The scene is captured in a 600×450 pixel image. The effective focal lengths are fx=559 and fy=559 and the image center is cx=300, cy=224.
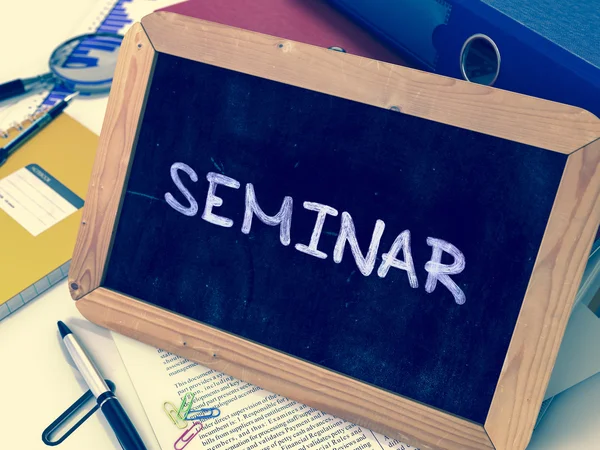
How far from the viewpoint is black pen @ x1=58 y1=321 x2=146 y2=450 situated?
0.52 meters

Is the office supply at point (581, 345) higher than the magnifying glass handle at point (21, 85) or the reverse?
the reverse

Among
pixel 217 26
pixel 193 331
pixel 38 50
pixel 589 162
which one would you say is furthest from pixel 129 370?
pixel 38 50

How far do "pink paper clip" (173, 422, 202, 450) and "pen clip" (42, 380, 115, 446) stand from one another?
0.09 meters

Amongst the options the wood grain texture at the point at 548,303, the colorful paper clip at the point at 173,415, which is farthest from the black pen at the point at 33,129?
the wood grain texture at the point at 548,303

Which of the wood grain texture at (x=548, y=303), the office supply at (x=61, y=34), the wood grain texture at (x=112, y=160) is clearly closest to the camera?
the wood grain texture at (x=548, y=303)

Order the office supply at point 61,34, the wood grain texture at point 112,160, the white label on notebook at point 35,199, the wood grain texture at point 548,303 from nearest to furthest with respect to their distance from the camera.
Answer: the wood grain texture at point 548,303 < the wood grain texture at point 112,160 < the white label on notebook at point 35,199 < the office supply at point 61,34

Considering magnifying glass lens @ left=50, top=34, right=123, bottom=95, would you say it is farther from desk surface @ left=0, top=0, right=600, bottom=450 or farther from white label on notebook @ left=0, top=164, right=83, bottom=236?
desk surface @ left=0, top=0, right=600, bottom=450

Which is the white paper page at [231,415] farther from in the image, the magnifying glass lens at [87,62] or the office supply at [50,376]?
the magnifying glass lens at [87,62]

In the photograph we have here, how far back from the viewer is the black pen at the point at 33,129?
758 mm

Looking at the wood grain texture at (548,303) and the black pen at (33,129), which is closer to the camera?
the wood grain texture at (548,303)

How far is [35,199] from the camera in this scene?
0.71 m

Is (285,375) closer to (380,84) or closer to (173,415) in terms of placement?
(173,415)

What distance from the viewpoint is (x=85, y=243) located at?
60 cm

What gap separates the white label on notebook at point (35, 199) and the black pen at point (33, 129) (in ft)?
0.12
